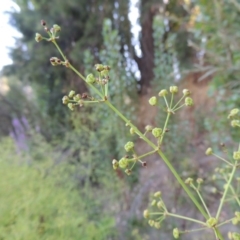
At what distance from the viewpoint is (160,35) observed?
6.70 ft

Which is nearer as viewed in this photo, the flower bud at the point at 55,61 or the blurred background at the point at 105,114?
the flower bud at the point at 55,61

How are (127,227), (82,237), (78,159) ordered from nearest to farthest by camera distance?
(82,237)
(127,227)
(78,159)

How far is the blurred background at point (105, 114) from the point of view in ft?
3.43

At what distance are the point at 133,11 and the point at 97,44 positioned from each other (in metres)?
0.30

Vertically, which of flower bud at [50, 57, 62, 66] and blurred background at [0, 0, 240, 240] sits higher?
flower bud at [50, 57, 62, 66]

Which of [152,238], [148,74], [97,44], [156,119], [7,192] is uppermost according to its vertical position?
[97,44]

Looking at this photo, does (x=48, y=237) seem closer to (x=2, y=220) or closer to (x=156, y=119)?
(x=2, y=220)

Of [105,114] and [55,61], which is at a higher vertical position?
[55,61]

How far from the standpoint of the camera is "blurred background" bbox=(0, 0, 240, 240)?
1.05 metres

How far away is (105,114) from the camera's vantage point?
1806mm

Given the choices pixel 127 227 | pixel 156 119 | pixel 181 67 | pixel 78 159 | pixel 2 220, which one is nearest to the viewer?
pixel 2 220

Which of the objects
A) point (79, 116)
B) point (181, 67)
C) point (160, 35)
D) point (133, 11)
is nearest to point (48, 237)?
point (79, 116)

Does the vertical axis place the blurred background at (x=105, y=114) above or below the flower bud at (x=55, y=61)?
below

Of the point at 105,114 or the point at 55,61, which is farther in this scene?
the point at 105,114
